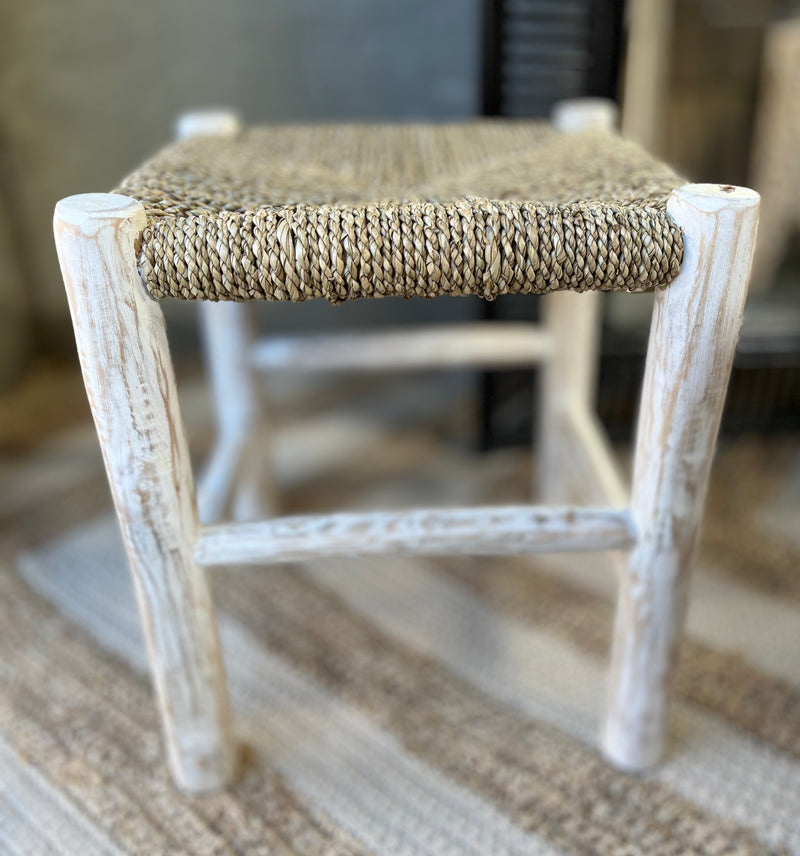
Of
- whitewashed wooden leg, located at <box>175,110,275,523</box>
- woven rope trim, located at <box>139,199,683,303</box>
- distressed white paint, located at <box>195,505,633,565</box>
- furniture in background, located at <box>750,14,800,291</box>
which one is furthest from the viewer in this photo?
furniture in background, located at <box>750,14,800,291</box>

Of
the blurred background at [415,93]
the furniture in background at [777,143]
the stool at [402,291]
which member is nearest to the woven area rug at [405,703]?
the stool at [402,291]

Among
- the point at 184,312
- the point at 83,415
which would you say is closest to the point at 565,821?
the point at 83,415

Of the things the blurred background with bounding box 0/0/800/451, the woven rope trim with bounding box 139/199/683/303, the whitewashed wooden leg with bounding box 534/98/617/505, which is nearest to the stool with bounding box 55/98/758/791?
the woven rope trim with bounding box 139/199/683/303

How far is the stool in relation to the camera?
17.0 inches

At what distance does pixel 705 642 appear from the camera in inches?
29.3

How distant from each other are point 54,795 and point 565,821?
0.40 m

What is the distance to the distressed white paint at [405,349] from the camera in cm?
82

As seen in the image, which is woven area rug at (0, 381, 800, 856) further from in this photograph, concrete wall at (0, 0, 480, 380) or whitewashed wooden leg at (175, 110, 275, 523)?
concrete wall at (0, 0, 480, 380)

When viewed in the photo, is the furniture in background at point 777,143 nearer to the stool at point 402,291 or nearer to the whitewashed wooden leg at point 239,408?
the stool at point 402,291

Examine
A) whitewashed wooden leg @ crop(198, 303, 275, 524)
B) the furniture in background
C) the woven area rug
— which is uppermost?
the furniture in background

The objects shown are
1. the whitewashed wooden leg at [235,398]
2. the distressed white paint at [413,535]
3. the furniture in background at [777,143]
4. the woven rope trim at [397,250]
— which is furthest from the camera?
the furniture in background at [777,143]

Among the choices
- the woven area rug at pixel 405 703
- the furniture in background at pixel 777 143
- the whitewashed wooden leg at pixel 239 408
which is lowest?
the woven area rug at pixel 405 703

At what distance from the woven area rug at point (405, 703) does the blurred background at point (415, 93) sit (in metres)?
0.19

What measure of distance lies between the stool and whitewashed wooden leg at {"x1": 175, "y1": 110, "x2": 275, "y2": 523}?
3.9 inches
